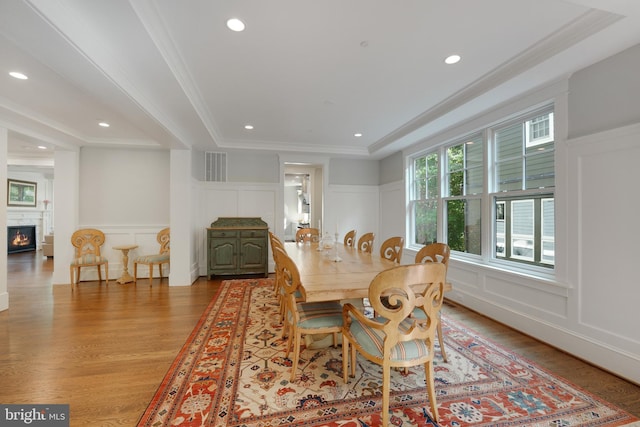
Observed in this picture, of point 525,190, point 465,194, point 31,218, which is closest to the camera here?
point 525,190

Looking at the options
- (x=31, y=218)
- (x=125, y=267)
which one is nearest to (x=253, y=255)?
(x=125, y=267)

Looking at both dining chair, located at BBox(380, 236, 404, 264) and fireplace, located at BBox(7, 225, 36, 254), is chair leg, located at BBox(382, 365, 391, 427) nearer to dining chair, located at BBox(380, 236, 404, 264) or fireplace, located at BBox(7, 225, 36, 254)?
dining chair, located at BBox(380, 236, 404, 264)

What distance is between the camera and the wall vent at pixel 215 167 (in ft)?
17.1

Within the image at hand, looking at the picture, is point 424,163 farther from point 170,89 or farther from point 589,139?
point 170,89

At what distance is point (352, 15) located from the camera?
5.90 feet

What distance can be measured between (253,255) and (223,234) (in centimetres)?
68

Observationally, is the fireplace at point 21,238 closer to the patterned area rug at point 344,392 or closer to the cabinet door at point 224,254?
the cabinet door at point 224,254

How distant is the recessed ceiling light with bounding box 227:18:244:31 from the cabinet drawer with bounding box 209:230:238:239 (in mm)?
3572

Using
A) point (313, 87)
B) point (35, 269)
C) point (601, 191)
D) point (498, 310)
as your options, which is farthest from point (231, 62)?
point (35, 269)

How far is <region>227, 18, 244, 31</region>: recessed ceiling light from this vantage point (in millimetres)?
1833

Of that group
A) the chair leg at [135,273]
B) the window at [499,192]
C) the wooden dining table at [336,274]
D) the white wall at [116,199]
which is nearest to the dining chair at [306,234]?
the wooden dining table at [336,274]

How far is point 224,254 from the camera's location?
4.85m

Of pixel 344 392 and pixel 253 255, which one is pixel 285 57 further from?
pixel 253 255

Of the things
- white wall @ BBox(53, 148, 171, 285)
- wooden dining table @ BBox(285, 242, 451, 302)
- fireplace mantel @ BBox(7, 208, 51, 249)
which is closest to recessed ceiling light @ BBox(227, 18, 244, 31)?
wooden dining table @ BBox(285, 242, 451, 302)
